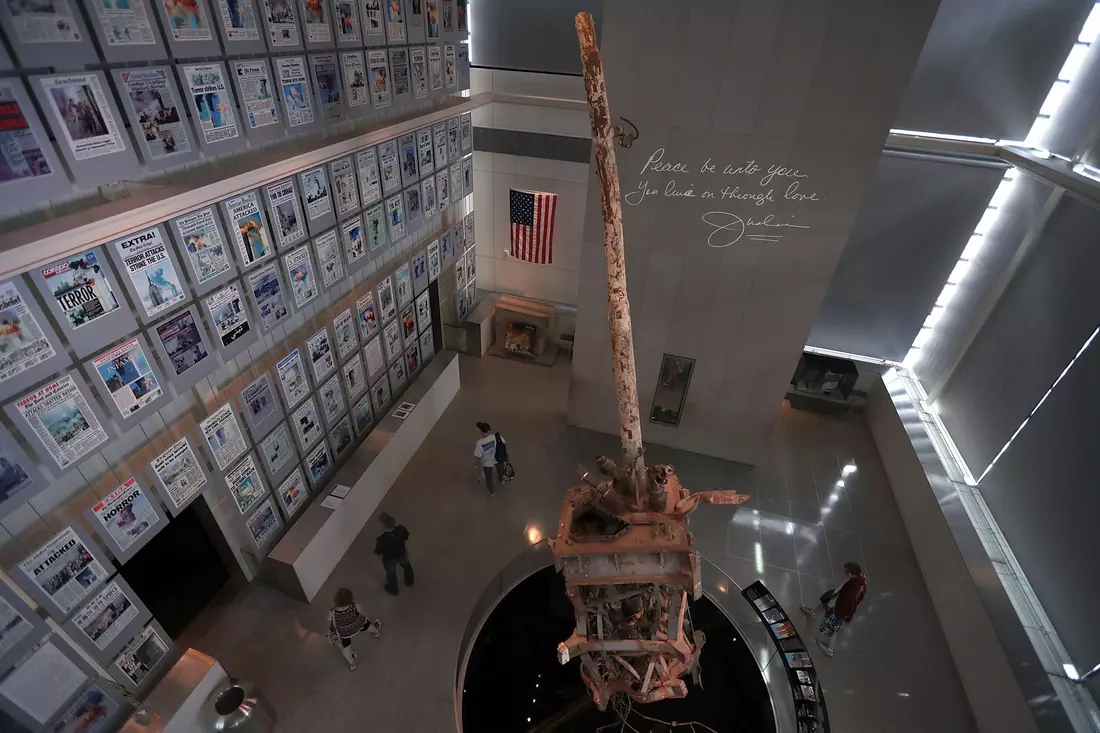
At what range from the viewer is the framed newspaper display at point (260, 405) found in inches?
205

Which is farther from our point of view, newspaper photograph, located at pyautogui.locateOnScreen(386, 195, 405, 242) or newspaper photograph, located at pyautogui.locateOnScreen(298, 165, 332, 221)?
newspaper photograph, located at pyautogui.locateOnScreen(386, 195, 405, 242)

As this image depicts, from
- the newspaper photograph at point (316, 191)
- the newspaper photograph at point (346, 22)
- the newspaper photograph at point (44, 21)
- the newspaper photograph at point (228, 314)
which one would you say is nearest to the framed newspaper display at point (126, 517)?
the newspaper photograph at point (228, 314)

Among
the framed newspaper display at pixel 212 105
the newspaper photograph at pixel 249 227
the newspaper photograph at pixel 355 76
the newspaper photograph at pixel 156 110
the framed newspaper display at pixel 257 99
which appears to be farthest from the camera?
the newspaper photograph at pixel 355 76

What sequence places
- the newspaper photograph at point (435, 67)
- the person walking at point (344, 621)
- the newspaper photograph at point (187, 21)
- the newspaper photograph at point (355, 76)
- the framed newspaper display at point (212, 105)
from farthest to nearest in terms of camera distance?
the newspaper photograph at point (435, 67)
the newspaper photograph at point (355, 76)
the person walking at point (344, 621)
the framed newspaper display at point (212, 105)
the newspaper photograph at point (187, 21)

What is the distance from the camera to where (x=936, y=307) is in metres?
8.88

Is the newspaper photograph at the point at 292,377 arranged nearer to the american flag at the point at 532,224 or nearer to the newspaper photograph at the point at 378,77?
the newspaper photograph at the point at 378,77

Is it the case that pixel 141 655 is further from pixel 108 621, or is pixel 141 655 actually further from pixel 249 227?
pixel 249 227

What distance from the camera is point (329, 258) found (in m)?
5.83

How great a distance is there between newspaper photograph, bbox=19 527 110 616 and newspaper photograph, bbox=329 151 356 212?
12.5ft

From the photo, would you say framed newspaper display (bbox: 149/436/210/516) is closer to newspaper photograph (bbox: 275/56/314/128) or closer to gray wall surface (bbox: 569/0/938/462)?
newspaper photograph (bbox: 275/56/314/128)

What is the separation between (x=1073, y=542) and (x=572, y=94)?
342 inches

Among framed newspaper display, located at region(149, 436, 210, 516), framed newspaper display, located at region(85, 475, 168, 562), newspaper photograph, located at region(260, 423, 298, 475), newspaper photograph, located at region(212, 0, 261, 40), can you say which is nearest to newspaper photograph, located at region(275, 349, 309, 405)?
newspaper photograph, located at region(260, 423, 298, 475)

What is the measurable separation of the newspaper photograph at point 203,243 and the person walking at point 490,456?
3.69 m

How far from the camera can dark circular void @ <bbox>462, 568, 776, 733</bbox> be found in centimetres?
434
